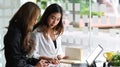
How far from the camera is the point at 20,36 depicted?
5.51 ft

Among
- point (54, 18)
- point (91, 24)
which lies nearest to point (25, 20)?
point (54, 18)

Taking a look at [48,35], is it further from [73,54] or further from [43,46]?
[73,54]

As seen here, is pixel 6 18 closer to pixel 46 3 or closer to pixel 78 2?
pixel 46 3

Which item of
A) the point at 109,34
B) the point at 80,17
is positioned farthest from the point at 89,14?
the point at 109,34

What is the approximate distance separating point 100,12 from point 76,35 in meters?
0.50

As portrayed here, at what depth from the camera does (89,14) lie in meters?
3.97

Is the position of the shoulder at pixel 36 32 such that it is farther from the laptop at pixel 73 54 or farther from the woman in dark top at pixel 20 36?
the laptop at pixel 73 54

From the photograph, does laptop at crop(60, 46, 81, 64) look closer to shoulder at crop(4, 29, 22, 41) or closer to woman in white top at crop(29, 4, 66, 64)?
woman in white top at crop(29, 4, 66, 64)

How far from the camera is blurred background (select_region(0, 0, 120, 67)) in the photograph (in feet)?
12.8

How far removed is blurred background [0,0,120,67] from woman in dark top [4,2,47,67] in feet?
7.30

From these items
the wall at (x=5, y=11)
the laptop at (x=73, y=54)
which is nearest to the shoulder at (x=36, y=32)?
the laptop at (x=73, y=54)

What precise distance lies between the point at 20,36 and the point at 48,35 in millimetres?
498

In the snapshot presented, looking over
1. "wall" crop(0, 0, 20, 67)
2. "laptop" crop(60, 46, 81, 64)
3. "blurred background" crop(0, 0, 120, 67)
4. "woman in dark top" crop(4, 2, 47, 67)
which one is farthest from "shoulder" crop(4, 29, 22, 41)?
"blurred background" crop(0, 0, 120, 67)

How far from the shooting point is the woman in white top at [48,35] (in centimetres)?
210
